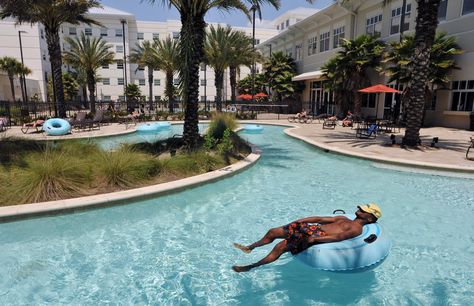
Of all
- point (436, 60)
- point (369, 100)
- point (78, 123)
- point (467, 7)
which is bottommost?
point (78, 123)

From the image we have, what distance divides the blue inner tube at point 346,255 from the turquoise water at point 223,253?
0.96 feet

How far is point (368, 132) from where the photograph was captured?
1559cm

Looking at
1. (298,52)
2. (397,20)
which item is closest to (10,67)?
(298,52)

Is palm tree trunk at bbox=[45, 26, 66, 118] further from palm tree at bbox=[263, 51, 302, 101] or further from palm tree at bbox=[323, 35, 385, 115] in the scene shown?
palm tree at bbox=[263, 51, 302, 101]

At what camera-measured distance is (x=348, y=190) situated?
817 centimetres

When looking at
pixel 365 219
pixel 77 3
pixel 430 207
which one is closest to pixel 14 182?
pixel 365 219

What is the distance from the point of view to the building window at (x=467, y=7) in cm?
1824

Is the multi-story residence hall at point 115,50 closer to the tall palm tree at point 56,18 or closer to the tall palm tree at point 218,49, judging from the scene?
the tall palm tree at point 218,49

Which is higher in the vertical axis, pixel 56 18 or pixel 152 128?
pixel 56 18

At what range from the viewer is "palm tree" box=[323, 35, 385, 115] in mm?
23391

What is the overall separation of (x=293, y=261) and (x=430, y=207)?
4.19 m

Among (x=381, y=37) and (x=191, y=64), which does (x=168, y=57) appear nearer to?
(x=381, y=37)

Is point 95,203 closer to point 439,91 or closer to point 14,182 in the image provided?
point 14,182

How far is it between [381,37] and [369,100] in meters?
4.97
